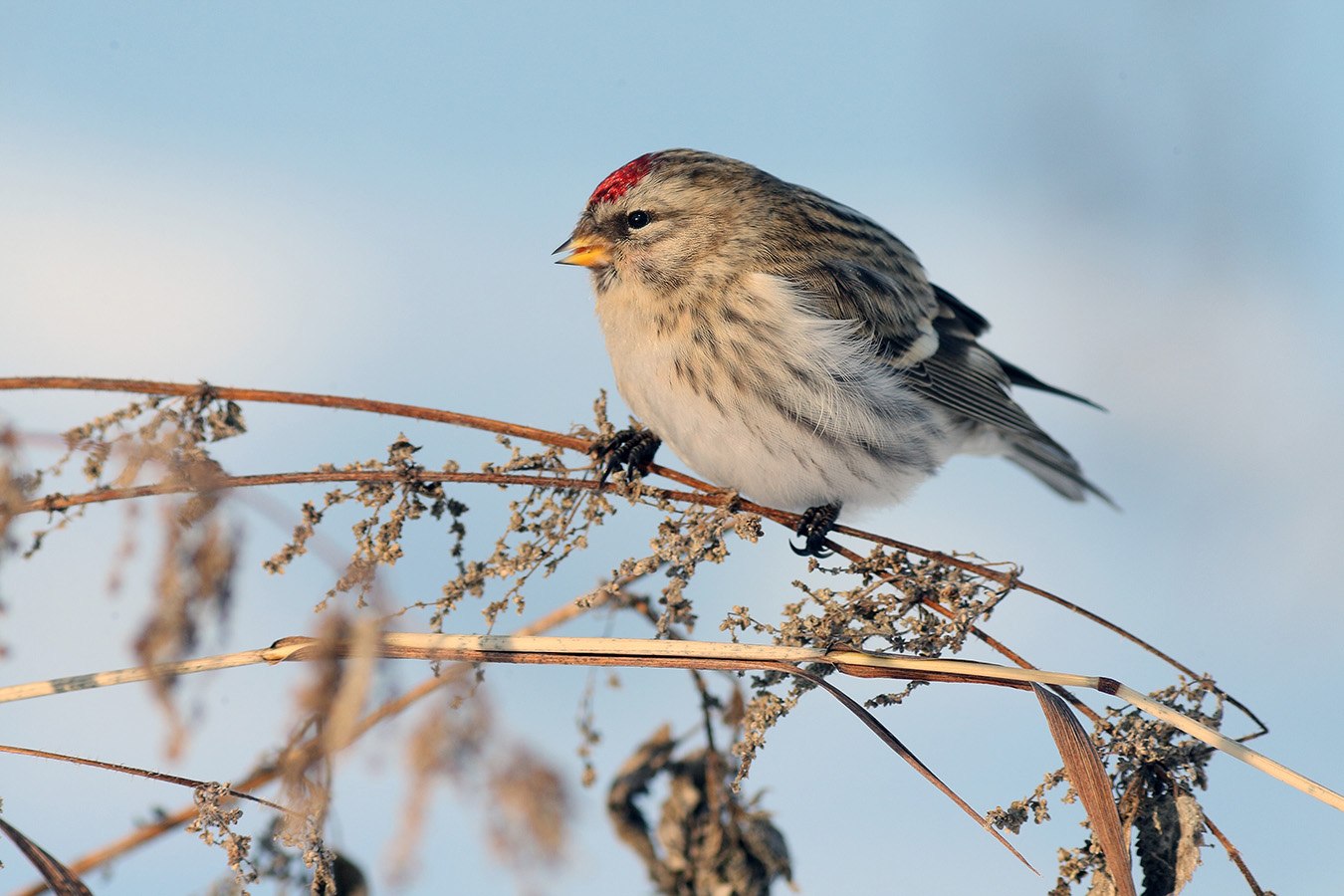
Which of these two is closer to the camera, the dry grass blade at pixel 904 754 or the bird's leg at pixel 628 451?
the dry grass blade at pixel 904 754

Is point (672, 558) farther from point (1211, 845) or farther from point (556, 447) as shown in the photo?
point (1211, 845)

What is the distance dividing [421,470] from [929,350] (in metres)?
1.61

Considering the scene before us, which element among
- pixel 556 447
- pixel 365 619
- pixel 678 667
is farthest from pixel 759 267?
pixel 365 619

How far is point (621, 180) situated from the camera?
2.54m

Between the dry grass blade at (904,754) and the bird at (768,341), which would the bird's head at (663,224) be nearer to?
the bird at (768,341)

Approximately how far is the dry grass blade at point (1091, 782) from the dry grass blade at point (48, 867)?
0.96 m

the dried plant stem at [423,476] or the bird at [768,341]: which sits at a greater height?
the bird at [768,341]

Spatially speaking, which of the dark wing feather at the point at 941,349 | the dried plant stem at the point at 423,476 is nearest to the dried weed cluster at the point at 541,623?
the dried plant stem at the point at 423,476

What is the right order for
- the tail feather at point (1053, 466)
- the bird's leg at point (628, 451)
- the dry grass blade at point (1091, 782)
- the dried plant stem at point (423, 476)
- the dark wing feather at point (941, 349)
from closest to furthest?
the dry grass blade at point (1091, 782)
the dried plant stem at point (423, 476)
the bird's leg at point (628, 451)
the dark wing feather at point (941, 349)
the tail feather at point (1053, 466)

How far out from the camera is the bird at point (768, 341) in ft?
7.52

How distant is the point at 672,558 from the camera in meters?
1.58

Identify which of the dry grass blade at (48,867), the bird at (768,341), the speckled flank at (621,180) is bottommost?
the dry grass blade at (48,867)

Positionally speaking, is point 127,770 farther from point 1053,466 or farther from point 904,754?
point 1053,466

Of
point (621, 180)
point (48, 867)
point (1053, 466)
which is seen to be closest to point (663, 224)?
point (621, 180)
